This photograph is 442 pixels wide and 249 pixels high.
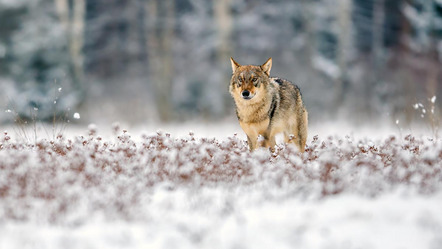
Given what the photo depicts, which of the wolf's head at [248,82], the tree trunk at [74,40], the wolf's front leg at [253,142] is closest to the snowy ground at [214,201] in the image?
the wolf's front leg at [253,142]

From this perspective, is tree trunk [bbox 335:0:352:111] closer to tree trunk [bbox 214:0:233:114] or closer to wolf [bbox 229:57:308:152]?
tree trunk [bbox 214:0:233:114]

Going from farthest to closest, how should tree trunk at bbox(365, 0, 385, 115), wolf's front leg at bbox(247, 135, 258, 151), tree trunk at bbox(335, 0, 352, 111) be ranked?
1. tree trunk at bbox(365, 0, 385, 115)
2. tree trunk at bbox(335, 0, 352, 111)
3. wolf's front leg at bbox(247, 135, 258, 151)

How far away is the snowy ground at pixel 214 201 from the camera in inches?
152

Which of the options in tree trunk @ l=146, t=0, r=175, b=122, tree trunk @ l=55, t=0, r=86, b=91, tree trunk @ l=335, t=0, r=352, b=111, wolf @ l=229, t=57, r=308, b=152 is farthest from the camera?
tree trunk @ l=335, t=0, r=352, b=111

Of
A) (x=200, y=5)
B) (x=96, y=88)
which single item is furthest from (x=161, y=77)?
(x=96, y=88)

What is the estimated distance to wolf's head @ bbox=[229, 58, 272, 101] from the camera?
24.2 feet

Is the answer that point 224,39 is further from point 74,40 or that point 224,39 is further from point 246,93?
point 246,93

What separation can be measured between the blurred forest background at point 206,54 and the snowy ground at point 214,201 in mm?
11985

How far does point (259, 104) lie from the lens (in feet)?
25.2

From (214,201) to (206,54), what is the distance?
21332 millimetres

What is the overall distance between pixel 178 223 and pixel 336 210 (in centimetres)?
148

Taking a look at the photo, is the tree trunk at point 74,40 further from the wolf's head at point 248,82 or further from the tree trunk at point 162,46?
the wolf's head at point 248,82

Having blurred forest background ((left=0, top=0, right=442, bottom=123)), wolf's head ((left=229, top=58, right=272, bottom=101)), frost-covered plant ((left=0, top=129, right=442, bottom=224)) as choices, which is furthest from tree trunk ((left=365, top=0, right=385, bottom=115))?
frost-covered plant ((left=0, top=129, right=442, bottom=224))

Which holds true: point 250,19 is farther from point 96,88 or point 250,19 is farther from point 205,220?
point 205,220
